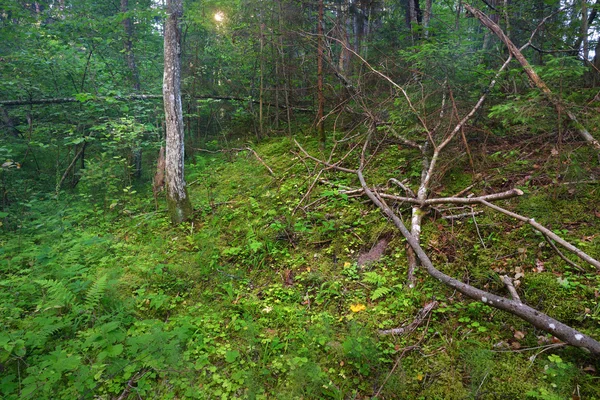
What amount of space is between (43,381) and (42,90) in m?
8.51

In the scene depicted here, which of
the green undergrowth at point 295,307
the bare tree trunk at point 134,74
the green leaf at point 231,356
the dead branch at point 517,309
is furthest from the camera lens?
the bare tree trunk at point 134,74

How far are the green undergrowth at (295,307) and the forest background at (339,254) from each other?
24mm

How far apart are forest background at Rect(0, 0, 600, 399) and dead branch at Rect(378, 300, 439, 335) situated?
23 millimetres

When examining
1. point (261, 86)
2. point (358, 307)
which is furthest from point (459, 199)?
point (261, 86)

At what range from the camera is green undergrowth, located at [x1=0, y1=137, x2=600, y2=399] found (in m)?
2.93

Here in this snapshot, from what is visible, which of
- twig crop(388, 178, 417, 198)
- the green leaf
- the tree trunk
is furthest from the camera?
the tree trunk

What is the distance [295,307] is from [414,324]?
4.72 ft

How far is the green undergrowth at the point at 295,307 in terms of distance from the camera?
9.62ft

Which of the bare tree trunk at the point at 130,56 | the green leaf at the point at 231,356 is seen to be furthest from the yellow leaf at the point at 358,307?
the bare tree trunk at the point at 130,56

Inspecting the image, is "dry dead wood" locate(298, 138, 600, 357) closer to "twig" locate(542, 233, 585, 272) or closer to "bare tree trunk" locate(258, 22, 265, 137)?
"twig" locate(542, 233, 585, 272)

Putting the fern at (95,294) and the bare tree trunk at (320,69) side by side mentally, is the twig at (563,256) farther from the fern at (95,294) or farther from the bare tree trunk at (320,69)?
the fern at (95,294)

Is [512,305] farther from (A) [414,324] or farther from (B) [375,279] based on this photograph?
(B) [375,279]

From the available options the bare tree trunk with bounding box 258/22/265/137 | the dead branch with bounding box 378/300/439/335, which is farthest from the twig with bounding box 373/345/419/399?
the bare tree trunk with bounding box 258/22/265/137

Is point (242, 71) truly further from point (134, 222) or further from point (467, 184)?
point (467, 184)
